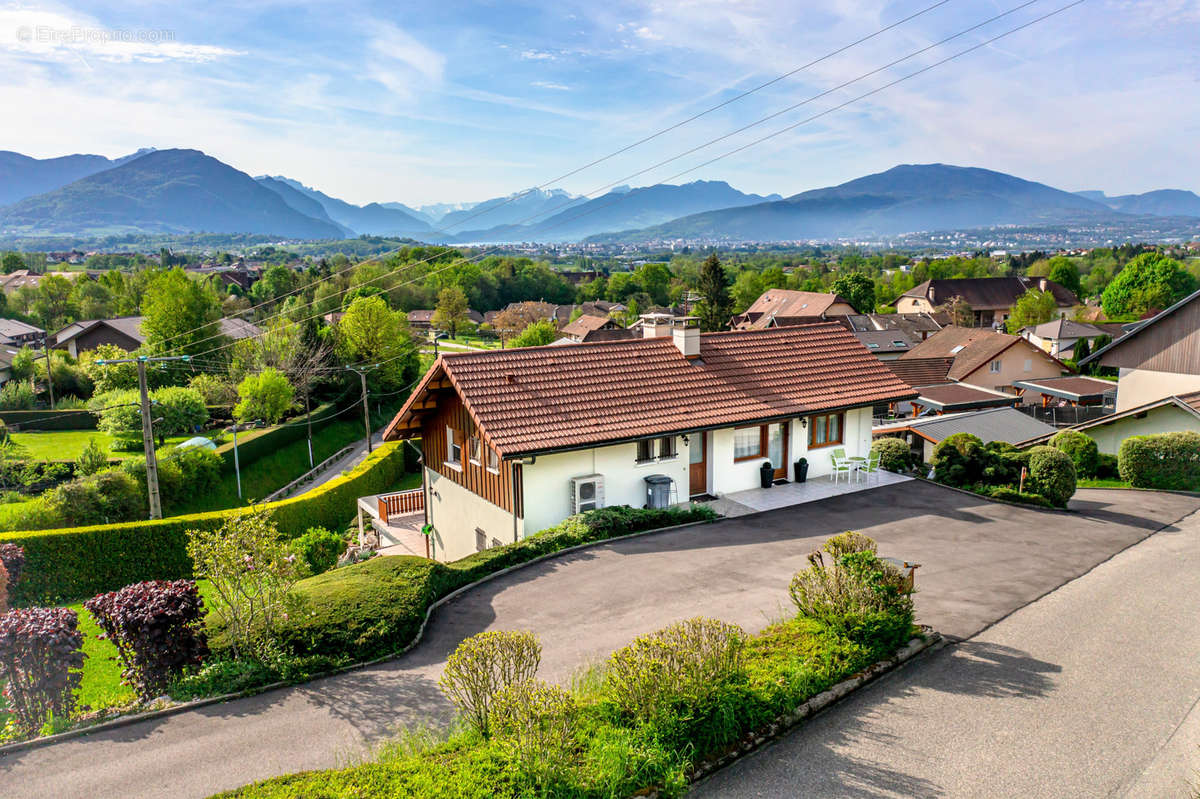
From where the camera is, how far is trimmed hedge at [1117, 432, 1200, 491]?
2267 cm

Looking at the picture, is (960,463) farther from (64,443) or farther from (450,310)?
(450,310)

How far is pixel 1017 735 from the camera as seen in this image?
8.53 meters

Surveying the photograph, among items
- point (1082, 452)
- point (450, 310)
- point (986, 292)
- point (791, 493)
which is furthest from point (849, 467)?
point (986, 292)

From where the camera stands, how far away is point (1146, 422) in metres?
26.7

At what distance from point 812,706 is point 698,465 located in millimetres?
11405

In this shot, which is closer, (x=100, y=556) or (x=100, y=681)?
(x=100, y=681)

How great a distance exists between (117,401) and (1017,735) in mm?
50544

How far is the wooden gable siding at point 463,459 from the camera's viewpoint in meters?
18.2

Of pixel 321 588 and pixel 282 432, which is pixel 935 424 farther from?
pixel 282 432

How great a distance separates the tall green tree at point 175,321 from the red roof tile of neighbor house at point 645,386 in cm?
4530

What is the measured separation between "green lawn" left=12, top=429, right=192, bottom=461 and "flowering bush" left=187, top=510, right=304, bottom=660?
35.0 metres

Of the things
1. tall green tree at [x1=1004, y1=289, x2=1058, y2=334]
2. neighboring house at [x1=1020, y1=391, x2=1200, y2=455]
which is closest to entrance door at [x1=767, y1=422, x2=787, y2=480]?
neighboring house at [x1=1020, y1=391, x2=1200, y2=455]

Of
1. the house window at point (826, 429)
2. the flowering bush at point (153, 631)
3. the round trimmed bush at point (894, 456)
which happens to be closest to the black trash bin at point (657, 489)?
the house window at point (826, 429)

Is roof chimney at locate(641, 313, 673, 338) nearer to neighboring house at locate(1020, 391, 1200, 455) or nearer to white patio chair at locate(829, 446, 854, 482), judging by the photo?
white patio chair at locate(829, 446, 854, 482)
